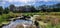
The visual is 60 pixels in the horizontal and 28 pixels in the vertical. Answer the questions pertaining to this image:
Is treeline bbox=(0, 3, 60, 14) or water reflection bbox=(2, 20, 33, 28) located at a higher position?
treeline bbox=(0, 3, 60, 14)

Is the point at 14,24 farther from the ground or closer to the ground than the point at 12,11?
closer to the ground

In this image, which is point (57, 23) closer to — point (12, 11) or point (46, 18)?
point (46, 18)

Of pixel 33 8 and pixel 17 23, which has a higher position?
pixel 33 8

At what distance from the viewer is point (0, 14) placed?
1.40 m

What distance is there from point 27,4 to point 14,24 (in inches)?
11.2

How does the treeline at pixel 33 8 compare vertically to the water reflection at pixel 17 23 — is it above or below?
above

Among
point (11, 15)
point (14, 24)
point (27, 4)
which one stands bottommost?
point (14, 24)

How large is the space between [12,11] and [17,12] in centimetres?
6

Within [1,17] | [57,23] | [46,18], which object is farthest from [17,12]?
[57,23]

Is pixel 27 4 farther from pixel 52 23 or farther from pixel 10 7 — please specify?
pixel 52 23

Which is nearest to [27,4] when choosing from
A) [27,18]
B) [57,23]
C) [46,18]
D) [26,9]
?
[26,9]

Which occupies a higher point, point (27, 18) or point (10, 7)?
point (10, 7)

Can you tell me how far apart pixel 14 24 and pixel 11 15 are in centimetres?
11

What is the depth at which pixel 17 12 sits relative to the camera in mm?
1402
